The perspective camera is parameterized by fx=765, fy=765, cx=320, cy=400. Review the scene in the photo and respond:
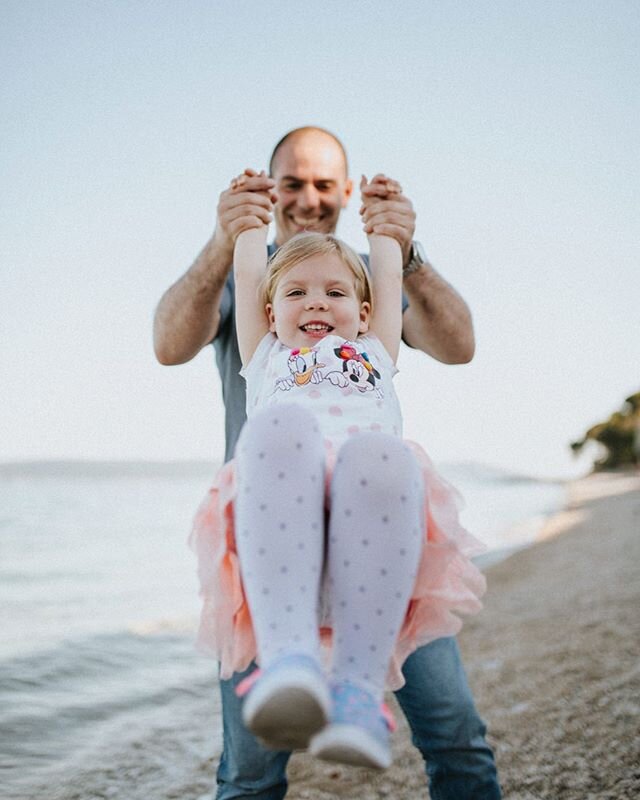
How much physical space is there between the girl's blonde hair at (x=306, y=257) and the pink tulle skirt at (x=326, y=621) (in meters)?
0.60

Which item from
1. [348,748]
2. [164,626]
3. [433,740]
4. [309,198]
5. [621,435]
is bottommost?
[621,435]

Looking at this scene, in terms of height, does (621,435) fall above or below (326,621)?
below

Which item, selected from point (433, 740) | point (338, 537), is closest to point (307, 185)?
point (338, 537)

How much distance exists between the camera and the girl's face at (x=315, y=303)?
200cm

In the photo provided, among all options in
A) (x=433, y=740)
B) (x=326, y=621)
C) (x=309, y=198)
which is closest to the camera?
(x=326, y=621)

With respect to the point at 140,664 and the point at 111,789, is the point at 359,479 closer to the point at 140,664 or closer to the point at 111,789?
the point at 111,789

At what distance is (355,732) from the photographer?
1284 mm

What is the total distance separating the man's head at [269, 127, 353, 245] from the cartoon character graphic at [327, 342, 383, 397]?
107cm

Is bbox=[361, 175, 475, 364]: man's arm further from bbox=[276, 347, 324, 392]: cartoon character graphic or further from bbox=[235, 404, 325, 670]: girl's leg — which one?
bbox=[235, 404, 325, 670]: girl's leg

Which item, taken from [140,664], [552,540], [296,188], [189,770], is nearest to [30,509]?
[552,540]

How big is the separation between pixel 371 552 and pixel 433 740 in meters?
1.03

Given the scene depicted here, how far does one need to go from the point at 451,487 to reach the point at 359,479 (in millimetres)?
322

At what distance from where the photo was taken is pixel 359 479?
1.50 metres

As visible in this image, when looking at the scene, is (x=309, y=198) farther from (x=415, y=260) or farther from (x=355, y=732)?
(x=355, y=732)
